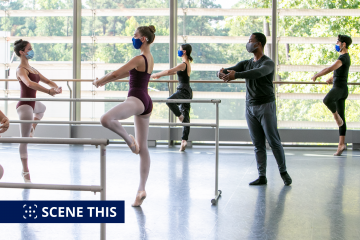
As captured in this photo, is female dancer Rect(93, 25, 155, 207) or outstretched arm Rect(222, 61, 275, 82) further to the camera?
outstretched arm Rect(222, 61, 275, 82)

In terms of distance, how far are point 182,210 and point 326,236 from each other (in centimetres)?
106

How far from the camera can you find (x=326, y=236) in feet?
7.98

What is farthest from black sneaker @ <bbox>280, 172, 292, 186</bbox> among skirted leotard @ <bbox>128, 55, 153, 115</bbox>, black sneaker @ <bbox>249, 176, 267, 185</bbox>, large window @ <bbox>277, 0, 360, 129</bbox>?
large window @ <bbox>277, 0, 360, 129</bbox>

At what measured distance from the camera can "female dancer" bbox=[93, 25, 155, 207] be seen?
284 cm

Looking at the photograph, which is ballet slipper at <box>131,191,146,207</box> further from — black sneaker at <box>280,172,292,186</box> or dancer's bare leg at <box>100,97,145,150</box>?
black sneaker at <box>280,172,292,186</box>

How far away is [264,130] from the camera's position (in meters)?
3.91

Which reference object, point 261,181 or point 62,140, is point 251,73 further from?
point 62,140

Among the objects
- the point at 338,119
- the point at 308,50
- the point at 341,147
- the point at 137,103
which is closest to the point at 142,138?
the point at 137,103

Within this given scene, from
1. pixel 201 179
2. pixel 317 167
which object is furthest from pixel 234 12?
pixel 201 179

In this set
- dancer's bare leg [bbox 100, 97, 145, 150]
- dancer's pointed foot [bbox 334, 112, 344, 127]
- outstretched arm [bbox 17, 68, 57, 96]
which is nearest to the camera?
dancer's bare leg [bbox 100, 97, 145, 150]

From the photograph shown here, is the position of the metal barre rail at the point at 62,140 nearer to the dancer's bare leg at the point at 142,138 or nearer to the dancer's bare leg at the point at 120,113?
the dancer's bare leg at the point at 120,113

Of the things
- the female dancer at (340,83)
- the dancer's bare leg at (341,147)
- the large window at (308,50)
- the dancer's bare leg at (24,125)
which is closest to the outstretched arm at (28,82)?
the dancer's bare leg at (24,125)

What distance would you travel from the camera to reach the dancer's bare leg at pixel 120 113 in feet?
9.17

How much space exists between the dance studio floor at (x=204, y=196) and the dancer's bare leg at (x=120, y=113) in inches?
24.9
